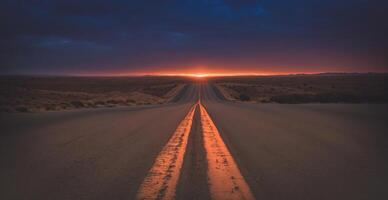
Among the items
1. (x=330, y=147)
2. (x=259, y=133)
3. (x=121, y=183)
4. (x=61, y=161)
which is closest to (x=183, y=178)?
(x=121, y=183)

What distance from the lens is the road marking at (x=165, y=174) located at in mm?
4594

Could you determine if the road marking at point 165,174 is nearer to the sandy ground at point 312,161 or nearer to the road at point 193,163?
the road at point 193,163

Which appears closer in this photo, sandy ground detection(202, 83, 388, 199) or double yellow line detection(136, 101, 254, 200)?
double yellow line detection(136, 101, 254, 200)

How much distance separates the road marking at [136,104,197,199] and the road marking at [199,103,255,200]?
0.59 meters

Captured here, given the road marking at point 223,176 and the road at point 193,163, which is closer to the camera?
the road marking at point 223,176

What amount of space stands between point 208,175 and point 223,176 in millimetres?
259

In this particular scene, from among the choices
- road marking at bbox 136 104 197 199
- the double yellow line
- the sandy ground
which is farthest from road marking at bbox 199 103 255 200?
road marking at bbox 136 104 197 199

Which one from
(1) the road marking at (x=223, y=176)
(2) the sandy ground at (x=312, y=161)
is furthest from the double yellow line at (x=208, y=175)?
(2) the sandy ground at (x=312, y=161)

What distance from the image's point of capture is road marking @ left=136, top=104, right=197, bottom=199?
15.1 feet

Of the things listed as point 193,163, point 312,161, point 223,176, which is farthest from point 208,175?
point 312,161

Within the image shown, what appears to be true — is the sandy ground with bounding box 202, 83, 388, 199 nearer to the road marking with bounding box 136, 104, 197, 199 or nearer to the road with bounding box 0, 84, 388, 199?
the road with bounding box 0, 84, 388, 199

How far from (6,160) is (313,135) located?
8.41 m

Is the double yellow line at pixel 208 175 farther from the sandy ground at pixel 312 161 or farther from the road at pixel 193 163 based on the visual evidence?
the sandy ground at pixel 312 161

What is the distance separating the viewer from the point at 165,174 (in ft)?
18.5
